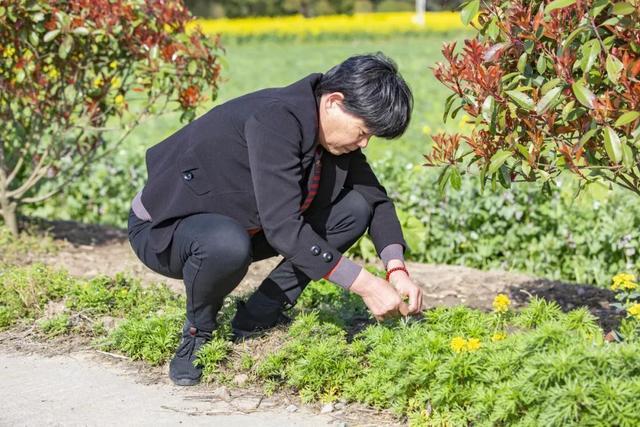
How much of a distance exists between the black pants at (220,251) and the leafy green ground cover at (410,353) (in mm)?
157

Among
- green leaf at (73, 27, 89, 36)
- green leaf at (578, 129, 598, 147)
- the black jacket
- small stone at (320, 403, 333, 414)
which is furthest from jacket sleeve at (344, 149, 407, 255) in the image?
green leaf at (73, 27, 89, 36)

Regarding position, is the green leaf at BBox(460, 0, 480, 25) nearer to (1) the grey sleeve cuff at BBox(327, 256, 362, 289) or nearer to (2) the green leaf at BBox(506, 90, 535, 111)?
(2) the green leaf at BBox(506, 90, 535, 111)

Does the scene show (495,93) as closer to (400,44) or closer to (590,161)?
(590,161)

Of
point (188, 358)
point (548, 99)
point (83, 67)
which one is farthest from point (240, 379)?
point (83, 67)

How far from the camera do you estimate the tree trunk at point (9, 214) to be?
18.3 ft

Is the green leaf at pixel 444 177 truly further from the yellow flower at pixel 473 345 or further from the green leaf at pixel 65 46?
the green leaf at pixel 65 46

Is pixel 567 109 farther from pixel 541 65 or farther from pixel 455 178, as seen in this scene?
pixel 455 178

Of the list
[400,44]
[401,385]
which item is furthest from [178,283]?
[400,44]

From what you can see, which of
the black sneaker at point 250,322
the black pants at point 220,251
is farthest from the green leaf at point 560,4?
the black sneaker at point 250,322

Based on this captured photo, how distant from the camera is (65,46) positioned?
16.2 feet

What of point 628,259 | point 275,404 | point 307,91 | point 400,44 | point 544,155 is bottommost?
point 400,44

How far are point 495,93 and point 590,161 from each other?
1.32 ft

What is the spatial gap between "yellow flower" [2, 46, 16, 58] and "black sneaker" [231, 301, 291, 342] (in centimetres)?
215

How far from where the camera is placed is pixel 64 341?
3.94 metres
